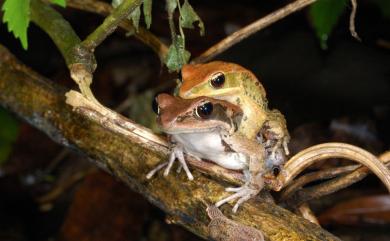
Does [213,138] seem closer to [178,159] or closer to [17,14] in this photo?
[178,159]

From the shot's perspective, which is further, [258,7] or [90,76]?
[258,7]

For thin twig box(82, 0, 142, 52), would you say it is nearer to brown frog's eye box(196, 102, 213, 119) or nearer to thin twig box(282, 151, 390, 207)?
brown frog's eye box(196, 102, 213, 119)

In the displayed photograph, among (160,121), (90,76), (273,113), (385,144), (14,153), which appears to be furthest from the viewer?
(14,153)

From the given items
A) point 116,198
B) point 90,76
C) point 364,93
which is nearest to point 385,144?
point 364,93

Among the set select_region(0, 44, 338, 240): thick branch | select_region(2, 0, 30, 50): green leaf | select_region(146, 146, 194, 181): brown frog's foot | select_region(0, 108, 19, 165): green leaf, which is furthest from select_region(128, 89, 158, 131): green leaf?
select_region(2, 0, 30, 50): green leaf

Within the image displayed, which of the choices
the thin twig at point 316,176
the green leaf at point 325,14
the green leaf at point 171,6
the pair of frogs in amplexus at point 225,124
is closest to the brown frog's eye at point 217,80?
the pair of frogs in amplexus at point 225,124

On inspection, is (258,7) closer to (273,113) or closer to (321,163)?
(321,163)

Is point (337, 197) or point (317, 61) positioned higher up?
point (317, 61)
